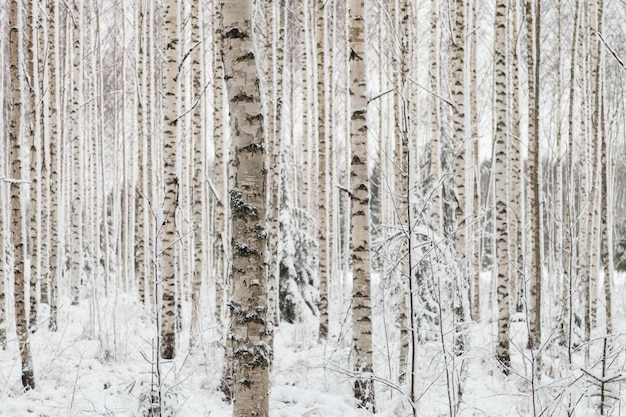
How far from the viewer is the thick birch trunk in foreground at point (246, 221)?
9.51 ft

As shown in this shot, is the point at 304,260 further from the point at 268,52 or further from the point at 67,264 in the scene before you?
the point at 67,264

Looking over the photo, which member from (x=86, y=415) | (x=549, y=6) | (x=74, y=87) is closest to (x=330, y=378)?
(x=86, y=415)

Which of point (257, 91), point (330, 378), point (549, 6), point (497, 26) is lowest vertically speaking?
point (330, 378)

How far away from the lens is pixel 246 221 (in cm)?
291

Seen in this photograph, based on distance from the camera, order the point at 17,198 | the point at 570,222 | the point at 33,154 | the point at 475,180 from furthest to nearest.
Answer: the point at 475,180 < the point at 33,154 < the point at 17,198 < the point at 570,222

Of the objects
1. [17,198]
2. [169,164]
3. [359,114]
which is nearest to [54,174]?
[169,164]

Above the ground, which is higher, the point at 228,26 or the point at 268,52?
the point at 268,52

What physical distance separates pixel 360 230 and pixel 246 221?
2023 millimetres

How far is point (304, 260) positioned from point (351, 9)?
6.98 meters

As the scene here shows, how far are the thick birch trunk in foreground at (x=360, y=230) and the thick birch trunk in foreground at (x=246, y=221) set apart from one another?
187 cm

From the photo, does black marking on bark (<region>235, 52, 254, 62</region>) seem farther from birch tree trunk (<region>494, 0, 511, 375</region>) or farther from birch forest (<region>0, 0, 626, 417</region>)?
birch tree trunk (<region>494, 0, 511, 375</region>)

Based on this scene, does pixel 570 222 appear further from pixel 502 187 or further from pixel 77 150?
pixel 77 150

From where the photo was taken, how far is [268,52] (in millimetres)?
8602

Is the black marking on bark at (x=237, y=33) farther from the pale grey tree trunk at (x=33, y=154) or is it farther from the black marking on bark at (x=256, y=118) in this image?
the pale grey tree trunk at (x=33, y=154)
